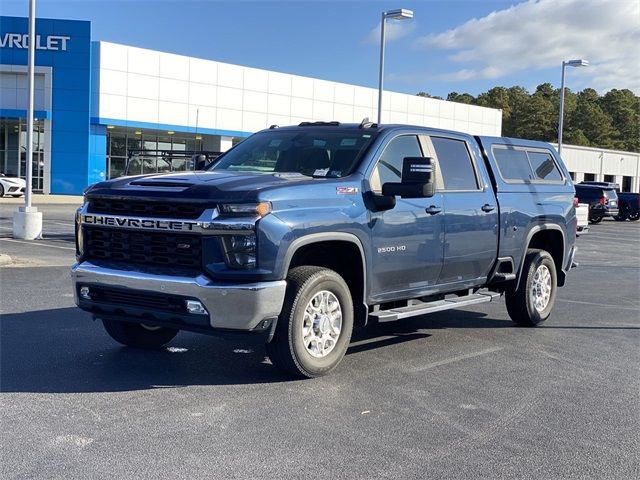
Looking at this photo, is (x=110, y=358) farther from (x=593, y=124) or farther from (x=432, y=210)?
(x=593, y=124)

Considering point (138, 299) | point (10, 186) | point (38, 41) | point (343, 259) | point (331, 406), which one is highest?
point (38, 41)

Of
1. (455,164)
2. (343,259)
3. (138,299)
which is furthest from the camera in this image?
(455,164)

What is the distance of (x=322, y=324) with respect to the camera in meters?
5.83

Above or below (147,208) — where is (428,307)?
below

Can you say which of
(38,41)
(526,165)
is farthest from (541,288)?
(38,41)

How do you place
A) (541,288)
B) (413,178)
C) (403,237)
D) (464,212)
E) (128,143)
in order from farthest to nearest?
(128,143) < (541,288) < (464,212) < (403,237) < (413,178)

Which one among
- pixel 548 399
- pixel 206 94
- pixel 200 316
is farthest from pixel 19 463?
pixel 206 94

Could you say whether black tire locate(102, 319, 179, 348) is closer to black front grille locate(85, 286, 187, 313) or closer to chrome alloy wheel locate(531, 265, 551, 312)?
black front grille locate(85, 286, 187, 313)

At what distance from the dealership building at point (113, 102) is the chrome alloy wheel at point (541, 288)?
90.0ft

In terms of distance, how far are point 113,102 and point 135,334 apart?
34644 millimetres

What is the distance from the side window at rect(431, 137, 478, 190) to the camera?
725 centimetres

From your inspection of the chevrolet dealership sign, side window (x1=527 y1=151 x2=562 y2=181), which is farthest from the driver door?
the chevrolet dealership sign

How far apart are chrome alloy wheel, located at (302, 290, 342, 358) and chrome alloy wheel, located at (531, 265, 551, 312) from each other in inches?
135

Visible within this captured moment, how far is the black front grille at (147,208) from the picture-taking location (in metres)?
5.33
